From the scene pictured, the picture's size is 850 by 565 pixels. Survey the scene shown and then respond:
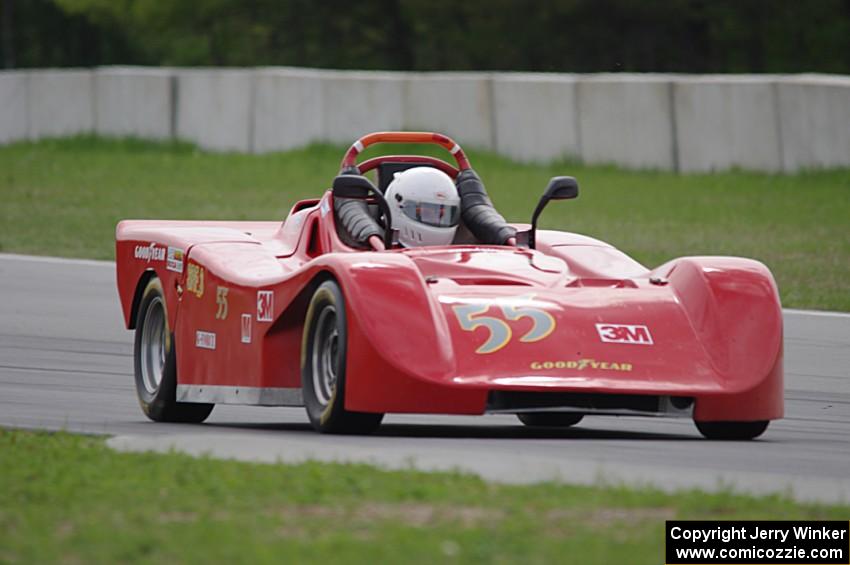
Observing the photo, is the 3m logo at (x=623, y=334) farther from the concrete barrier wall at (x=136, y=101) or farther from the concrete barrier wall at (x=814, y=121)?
the concrete barrier wall at (x=136, y=101)

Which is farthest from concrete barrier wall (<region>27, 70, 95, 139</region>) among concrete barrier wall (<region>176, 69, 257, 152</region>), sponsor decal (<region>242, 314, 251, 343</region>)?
sponsor decal (<region>242, 314, 251, 343</region>)

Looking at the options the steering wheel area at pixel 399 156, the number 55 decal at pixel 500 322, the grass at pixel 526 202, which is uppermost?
the steering wheel area at pixel 399 156

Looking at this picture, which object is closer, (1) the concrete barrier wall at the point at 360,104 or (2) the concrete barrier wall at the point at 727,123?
(2) the concrete barrier wall at the point at 727,123

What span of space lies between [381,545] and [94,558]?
80 cm

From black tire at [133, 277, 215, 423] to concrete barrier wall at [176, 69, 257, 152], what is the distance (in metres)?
18.2

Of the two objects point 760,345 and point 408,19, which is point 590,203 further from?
point 408,19

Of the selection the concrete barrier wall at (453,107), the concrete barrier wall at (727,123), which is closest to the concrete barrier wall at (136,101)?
the concrete barrier wall at (453,107)

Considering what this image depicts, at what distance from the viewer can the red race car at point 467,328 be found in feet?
26.8

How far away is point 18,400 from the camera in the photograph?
410 inches

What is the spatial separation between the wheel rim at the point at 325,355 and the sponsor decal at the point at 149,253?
2273mm

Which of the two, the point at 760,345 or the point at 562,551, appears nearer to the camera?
the point at 562,551

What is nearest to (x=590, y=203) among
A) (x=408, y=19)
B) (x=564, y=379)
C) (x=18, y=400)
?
(x=18, y=400)

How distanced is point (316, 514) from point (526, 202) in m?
17.2

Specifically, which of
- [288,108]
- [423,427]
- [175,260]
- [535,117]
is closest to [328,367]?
[423,427]
